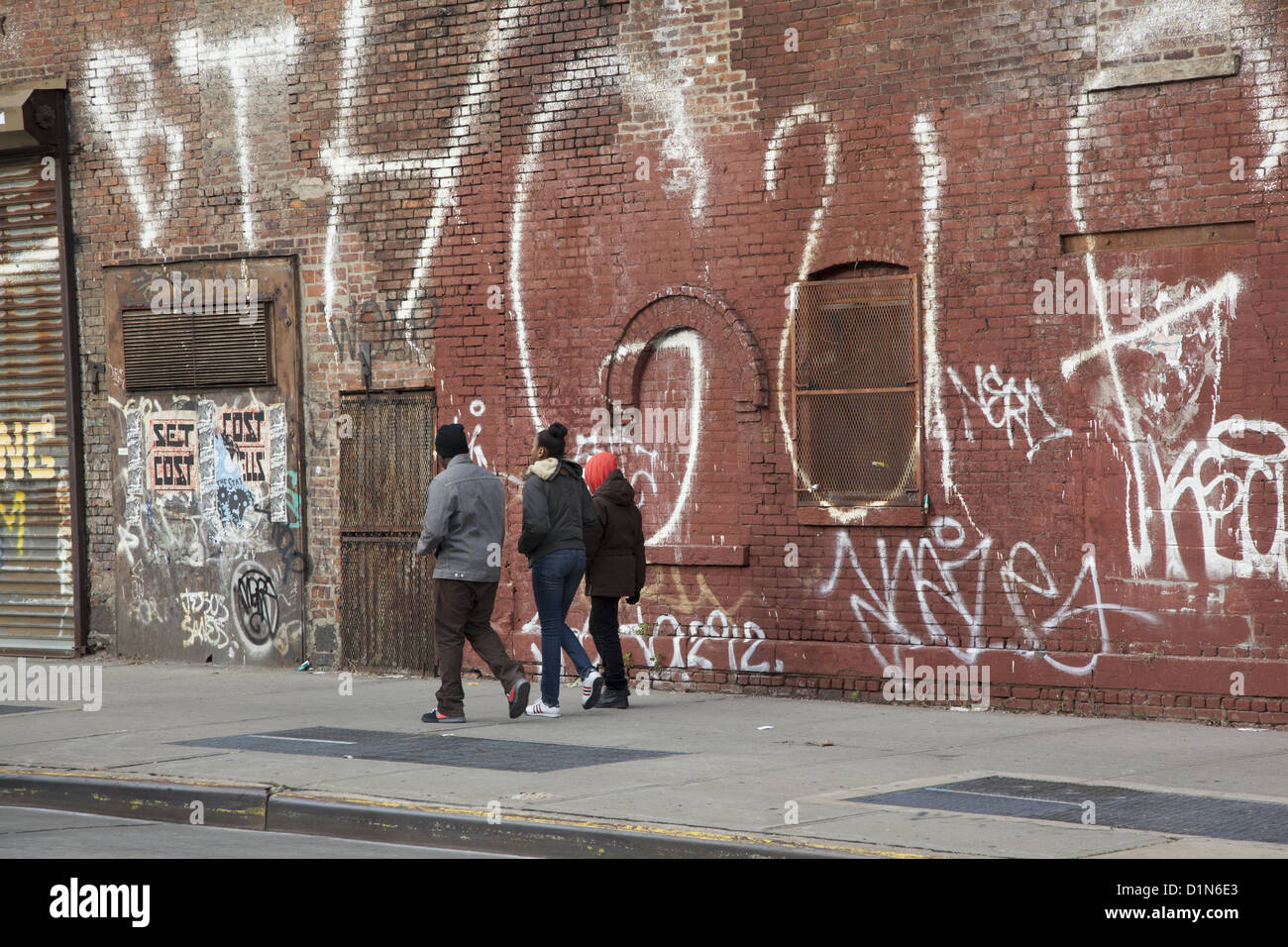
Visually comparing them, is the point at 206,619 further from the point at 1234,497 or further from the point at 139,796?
the point at 1234,497

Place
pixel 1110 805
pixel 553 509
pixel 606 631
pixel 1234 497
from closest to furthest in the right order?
1. pixel 1110 805
2. pixel 1234 497
3. pixel 553 509
4. pixel 606 631

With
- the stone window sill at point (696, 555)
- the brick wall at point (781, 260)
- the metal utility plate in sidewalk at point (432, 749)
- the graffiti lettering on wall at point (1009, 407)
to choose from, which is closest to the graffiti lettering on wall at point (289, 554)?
the brick wall at point (781, 260)

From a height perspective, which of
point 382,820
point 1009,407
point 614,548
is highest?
point 1009,407

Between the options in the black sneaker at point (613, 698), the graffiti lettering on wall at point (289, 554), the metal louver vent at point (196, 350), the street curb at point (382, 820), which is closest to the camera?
the street curb at point (382, 820)

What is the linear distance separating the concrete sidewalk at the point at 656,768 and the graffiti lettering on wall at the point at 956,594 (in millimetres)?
545

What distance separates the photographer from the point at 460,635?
10844 millimetres

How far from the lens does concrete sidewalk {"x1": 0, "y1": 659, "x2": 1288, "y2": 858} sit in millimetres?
7328

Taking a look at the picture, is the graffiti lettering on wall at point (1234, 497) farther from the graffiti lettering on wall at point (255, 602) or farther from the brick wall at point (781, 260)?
the graffiti lettering on wall at point (255, 602)

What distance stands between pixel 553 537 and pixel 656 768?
241 centimetres

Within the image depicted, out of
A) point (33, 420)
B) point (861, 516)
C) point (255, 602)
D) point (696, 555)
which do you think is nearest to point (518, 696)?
point (696, 555)

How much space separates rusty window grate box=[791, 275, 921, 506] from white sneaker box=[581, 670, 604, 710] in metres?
2.09

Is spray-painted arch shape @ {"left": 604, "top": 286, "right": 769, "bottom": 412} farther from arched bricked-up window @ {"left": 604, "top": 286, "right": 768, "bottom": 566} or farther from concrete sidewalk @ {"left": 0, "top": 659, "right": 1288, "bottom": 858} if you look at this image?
concrete sidewalk @ {"left": 0, "top": 659, "right": 1288, "bottom": 858}

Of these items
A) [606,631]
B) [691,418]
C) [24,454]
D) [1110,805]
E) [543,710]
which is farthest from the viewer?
[24,454]

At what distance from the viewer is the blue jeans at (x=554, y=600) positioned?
36.4ft
